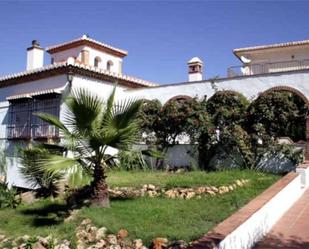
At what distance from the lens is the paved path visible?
7211 mm

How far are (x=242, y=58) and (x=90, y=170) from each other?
20.7m

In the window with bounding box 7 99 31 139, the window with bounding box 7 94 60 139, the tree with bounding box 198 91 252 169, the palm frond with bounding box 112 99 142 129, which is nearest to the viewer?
the palm frond with bounding box 112 99 142 129

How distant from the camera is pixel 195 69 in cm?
2280

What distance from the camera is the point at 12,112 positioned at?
65.4ft

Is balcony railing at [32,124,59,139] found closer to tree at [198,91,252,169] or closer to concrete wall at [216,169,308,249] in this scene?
tree at [198,91,252,169]

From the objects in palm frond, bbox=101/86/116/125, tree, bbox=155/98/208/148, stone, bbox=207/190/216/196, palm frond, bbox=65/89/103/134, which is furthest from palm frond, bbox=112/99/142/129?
tree, bbox=155/98/208/148

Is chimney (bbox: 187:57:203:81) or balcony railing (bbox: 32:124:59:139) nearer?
balcony railing (bbox: 32:124:59:139)

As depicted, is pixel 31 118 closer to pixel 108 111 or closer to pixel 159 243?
pixel 108 111

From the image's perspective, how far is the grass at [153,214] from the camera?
27.1ft

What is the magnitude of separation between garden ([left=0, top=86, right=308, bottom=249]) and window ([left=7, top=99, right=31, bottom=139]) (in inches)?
198

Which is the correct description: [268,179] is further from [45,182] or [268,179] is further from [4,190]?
[4,190]

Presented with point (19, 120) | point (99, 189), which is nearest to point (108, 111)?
point (99, 189)

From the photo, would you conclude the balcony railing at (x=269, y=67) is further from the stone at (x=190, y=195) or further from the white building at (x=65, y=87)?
A: the stone at (x=190, y=195)

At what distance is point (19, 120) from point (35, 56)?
4.77m
